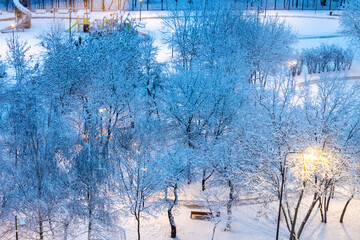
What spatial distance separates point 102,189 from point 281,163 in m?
10.1

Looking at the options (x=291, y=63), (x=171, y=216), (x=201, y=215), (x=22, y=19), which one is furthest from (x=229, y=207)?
(x=22, y=19)

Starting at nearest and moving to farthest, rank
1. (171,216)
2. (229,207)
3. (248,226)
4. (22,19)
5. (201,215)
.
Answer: (171,216) → (229,207) → (248,226) → (201,215) → (22,19)

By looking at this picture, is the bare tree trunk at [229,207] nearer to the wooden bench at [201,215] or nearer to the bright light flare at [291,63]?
the wooden bench at [201,215]

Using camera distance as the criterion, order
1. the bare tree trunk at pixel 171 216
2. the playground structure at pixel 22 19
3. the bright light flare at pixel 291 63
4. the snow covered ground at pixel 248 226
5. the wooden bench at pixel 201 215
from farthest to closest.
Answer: the playground structure at pixel 22 19 < the bright light flare at pixel 291 63 < the wooden bench at pixel 201 215 < the snow covered ground at pixel 248 226 < the bare tree trunk at pixel 171 216

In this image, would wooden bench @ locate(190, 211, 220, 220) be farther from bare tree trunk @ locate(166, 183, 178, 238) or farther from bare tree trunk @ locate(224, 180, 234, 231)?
bare tree trunk @ locate(166, 183, 178, 238)

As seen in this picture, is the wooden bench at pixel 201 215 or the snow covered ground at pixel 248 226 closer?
the snow covered ground at pixel 248 226

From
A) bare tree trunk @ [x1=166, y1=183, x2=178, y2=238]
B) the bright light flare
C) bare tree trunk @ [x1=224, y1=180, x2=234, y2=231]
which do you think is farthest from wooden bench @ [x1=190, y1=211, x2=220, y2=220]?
the bright light flare

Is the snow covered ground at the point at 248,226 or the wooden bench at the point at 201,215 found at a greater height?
the wooden bench at the point at 201,215

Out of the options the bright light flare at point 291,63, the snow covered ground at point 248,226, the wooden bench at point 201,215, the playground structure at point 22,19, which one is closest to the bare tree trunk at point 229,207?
the snow covered ground at point 248,226

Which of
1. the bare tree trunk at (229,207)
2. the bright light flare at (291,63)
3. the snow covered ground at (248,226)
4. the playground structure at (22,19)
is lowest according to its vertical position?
the snow covered ground at (248,226)

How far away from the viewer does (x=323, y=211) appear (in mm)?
29062

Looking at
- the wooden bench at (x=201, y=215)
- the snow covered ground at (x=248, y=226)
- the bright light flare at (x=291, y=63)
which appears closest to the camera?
the snow covered ground at (x=248, y=226)

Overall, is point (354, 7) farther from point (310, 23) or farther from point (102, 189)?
point (102, 189)

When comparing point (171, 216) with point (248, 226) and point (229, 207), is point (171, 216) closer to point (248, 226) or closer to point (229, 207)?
point (229, 207)
